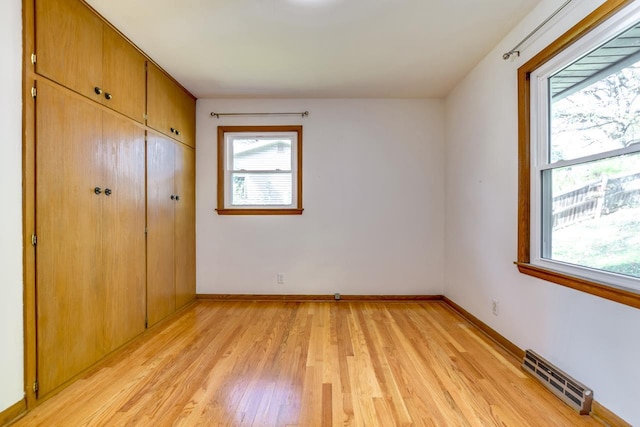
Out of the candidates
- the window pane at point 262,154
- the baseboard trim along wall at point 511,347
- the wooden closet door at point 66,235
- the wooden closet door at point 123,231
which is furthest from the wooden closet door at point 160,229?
the baseboard trim along wall at point 511,347

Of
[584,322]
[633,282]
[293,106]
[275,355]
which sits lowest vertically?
[275,355]

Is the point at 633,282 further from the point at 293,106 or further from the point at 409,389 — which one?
the point at 293,106

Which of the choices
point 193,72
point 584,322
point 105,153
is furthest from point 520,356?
point 193,72

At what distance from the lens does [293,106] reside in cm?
365

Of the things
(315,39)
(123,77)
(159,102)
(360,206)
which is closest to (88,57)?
(123,77)

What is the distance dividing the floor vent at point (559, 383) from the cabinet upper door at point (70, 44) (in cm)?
355

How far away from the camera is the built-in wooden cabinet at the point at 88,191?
1654 millimetres

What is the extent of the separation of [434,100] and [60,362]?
429 cm

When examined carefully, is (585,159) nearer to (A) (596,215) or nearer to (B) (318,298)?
(A) (596,215)

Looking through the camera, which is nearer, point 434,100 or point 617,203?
point 617,203

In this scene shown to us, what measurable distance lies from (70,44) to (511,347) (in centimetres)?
379

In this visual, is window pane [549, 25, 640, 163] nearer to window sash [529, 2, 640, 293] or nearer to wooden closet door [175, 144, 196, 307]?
window sash [529, 2, 640, 293]
